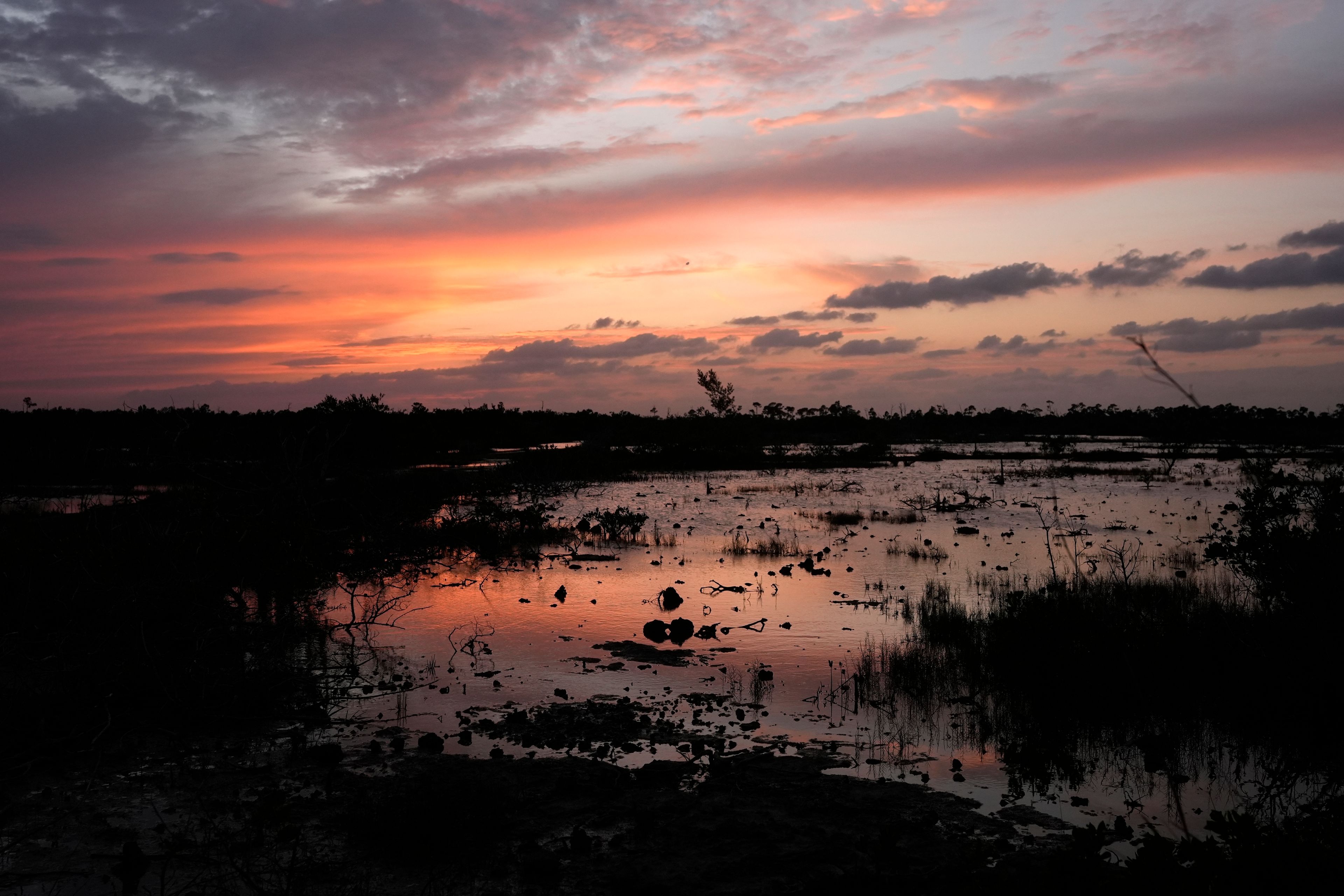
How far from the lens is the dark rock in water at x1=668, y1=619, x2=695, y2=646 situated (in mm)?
12344

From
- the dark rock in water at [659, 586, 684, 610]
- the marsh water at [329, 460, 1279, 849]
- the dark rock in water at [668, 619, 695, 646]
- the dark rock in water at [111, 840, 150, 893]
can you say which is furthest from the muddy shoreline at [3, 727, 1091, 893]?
the dark rock in water at [659, 586, 684, 610]

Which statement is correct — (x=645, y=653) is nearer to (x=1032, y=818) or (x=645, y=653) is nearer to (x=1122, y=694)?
(x=1122, y=694)

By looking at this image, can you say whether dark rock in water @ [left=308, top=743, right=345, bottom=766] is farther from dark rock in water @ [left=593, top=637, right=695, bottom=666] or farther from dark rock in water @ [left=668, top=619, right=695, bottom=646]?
dark rock in water @ [left=668, top=619, right=695, bottom=646]

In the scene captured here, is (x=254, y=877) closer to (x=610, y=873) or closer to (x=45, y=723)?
(x=610, y=873)

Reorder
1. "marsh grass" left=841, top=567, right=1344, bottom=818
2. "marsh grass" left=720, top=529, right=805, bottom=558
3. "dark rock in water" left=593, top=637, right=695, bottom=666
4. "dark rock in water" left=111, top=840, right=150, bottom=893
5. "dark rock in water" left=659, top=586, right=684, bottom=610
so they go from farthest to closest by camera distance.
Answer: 1. "marsh grass" left=720, top=529, right=805, bottom=558
2. "dark rock in water" left=659, top=586, right=684, bottom=610
3. "dark rock in water" left=593, top=637, right=695, bottom=666
4. "marsh grass" left=841, top=567, right=1344, bottom=818
5. "dark rock in water" left=111, top=840, right=150, bottom=893

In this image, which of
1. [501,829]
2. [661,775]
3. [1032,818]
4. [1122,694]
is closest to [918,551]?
[1122,694]

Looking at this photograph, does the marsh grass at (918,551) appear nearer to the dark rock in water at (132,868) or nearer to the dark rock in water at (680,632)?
the dark rock in water at (680,632)

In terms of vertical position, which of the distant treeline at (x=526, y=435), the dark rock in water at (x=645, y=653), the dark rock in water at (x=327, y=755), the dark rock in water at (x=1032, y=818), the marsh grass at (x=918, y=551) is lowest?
the dark rock in water at (x=1032, y=818)

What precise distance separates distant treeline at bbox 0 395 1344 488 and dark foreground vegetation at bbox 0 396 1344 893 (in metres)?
0.97

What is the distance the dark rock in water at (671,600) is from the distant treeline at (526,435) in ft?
19.2

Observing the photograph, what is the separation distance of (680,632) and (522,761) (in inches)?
192

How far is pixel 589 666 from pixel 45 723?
5760 millimetres

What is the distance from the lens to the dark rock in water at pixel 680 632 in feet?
40.5

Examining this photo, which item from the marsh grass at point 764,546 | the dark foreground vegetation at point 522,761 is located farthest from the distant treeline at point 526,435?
the marsh grass at point 764,546
